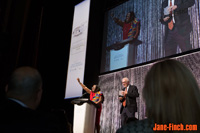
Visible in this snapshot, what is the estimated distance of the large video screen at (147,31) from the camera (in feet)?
13.3

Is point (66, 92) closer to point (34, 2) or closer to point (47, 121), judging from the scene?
point (34, 2)

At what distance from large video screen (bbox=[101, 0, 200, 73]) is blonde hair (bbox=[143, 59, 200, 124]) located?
334 cm

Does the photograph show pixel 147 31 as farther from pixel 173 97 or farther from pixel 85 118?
pixel 173 97

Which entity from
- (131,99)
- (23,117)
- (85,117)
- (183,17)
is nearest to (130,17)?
(183,17)

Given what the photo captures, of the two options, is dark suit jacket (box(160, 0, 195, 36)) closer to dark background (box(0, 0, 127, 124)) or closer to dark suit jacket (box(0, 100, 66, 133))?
dark background (box(0, 0, 127, 124))

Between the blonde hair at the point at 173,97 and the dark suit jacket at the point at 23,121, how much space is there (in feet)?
1.54

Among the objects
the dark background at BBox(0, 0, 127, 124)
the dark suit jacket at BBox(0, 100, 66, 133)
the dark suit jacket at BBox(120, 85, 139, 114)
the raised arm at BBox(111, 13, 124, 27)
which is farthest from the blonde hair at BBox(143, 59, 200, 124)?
the raised arm at BBox(111, 13, 124, 27)

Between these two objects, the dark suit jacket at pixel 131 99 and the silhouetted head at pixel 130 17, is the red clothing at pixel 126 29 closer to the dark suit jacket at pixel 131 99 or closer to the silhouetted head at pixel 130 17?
the silhouetted head at pixel 130 17

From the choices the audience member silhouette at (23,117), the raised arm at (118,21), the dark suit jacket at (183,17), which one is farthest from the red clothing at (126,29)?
the audience member silhouette at (23,117)

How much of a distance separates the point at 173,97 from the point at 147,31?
4089mm

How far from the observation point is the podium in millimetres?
3678

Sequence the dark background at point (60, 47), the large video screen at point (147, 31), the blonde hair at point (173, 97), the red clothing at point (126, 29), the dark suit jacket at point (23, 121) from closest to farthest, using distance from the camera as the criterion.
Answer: the blonde hair at point (173, 97) < the dark suit jacket at point (23, 121) < the large video screen at point (147, 31) < the red clothing at point (126, 29) < the dark background at point (60, 47)

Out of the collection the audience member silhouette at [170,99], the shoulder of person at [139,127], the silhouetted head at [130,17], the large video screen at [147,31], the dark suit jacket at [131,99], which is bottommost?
the shoulder of person at [139,127]

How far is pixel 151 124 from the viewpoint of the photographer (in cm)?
83
